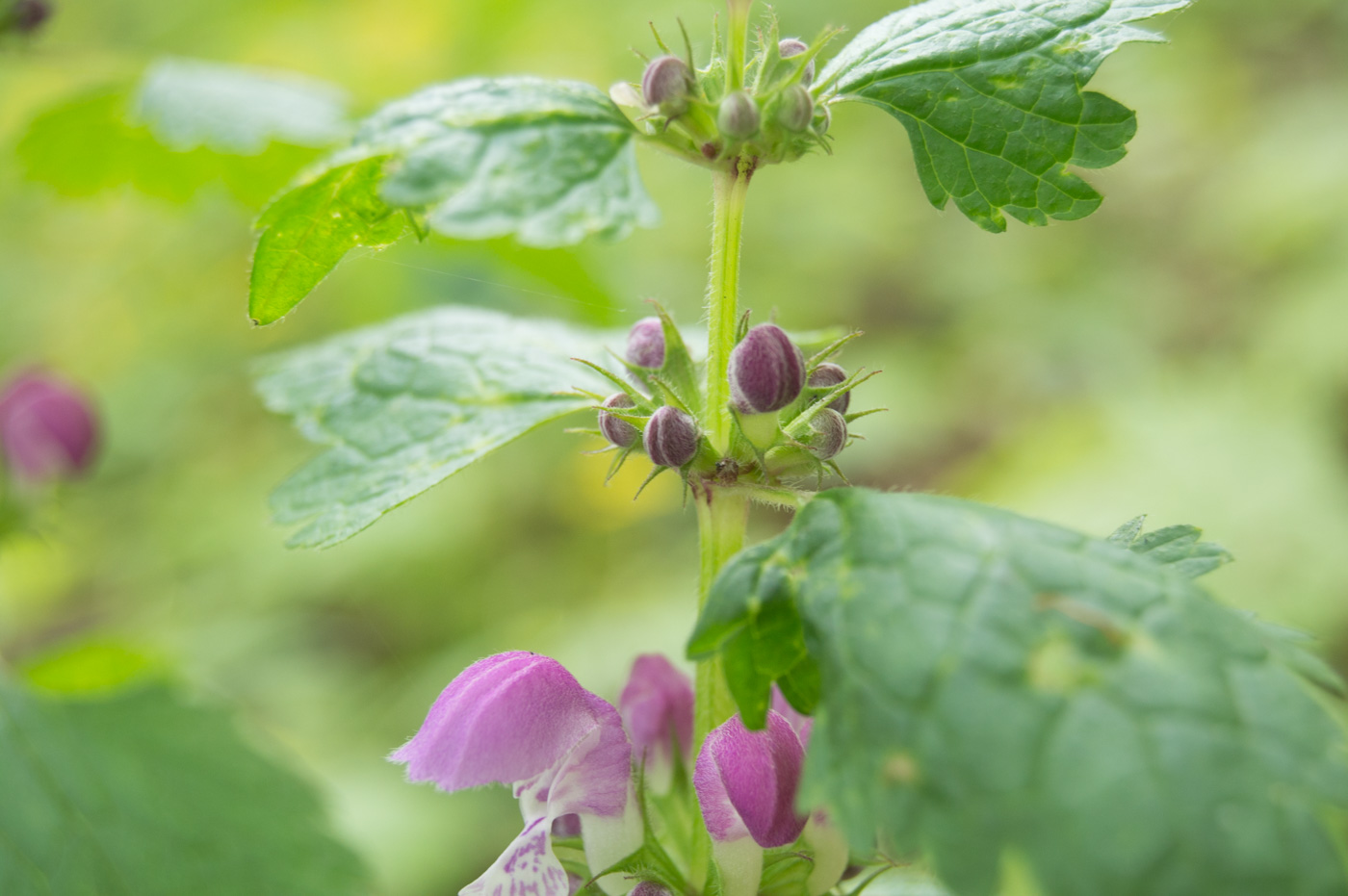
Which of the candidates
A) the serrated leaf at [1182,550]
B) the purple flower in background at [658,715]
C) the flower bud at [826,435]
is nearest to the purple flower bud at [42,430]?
the purple flower in background at [658,715]

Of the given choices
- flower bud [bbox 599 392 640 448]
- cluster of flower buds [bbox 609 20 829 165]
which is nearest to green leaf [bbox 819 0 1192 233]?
cluster of flower buds [bbox 609 20 829 165]

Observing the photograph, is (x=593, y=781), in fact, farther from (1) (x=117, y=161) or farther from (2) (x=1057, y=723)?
(1) (x=117, y=161)

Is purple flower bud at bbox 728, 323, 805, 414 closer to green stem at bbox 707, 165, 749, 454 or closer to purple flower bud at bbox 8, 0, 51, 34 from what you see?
green stem at bbox 707, 165, 749, 454

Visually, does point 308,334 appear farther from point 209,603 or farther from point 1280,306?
point 1280,306

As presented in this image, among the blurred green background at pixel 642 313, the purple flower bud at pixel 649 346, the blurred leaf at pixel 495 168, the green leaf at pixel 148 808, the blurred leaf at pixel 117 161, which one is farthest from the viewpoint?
the blurred green background at pixel 642 313

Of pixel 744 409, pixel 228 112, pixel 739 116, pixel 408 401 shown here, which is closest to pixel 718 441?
pixel 744 409

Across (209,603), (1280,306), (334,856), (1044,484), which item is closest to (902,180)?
(1280,306)

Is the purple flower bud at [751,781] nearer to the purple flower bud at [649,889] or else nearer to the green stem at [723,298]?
the purple flower bud at [649,889]
